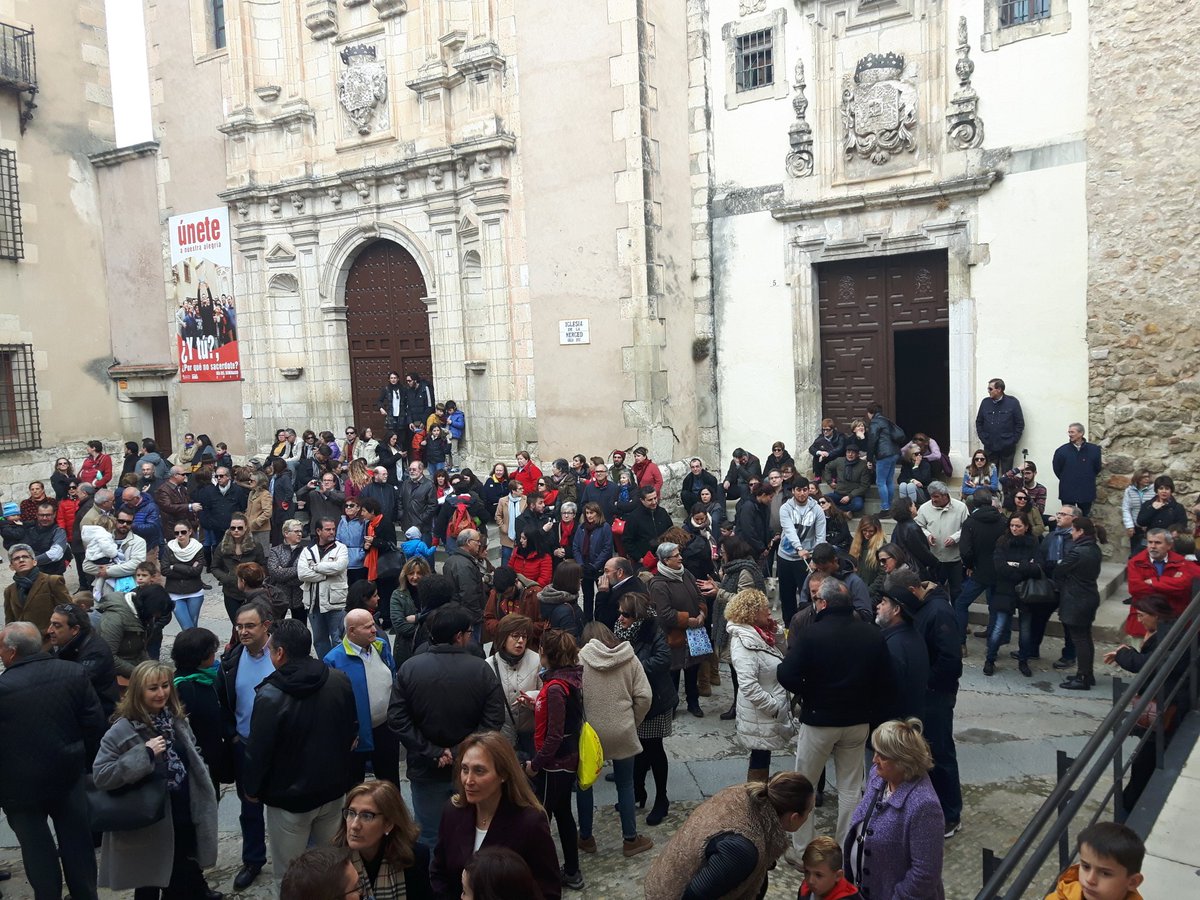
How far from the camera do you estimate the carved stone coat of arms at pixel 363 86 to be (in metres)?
15.8

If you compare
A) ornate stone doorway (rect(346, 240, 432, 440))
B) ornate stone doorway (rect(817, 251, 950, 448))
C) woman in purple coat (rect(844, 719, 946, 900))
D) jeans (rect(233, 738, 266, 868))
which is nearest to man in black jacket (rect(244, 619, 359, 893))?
jeans (rect(233, 738, 266, 868))

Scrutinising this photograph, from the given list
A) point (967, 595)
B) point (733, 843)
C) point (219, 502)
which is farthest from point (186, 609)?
point (967, 595)

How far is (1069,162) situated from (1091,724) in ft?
23.2

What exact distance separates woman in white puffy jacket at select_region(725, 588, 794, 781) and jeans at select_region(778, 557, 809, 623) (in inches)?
133

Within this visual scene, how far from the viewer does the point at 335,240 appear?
1656cm

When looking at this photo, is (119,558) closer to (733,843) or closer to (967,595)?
(733,843)

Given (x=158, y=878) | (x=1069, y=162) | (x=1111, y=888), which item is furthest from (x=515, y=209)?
(x=1111, y=888)

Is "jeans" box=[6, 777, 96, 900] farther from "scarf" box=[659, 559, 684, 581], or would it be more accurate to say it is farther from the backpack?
the backpack

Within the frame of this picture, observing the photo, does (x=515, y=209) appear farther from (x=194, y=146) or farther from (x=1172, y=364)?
(x=1172, y=364)

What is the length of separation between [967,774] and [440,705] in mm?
3708

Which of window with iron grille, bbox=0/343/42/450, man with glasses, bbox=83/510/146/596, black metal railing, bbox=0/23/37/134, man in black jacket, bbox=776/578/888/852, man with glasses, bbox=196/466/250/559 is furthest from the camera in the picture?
window with iron grille, bbox=0/343/42/450

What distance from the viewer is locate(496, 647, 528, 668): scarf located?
16.7ft

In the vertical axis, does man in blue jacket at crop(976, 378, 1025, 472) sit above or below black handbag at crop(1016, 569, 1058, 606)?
above

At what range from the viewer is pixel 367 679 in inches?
201
